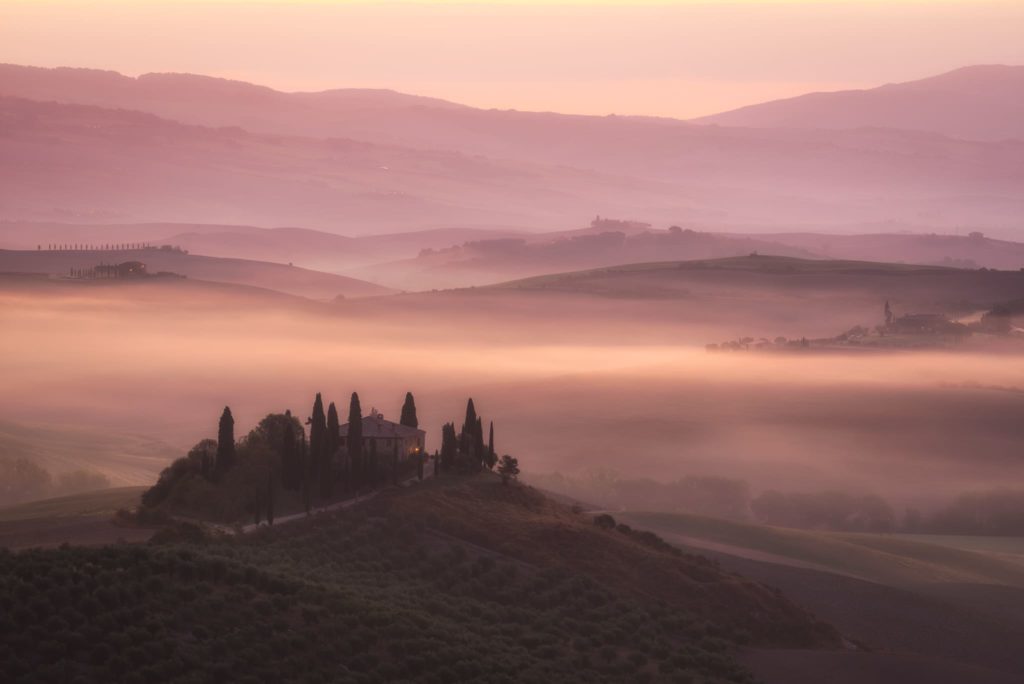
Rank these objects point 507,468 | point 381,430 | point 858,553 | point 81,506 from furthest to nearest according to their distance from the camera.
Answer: point 858,553
point 81,506
point 381,430
point 507,468

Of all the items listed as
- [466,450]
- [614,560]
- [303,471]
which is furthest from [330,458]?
[614,560]

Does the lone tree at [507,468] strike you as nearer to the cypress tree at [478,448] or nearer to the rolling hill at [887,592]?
the cypress tree at [478,448]

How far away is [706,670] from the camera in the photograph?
81500mm

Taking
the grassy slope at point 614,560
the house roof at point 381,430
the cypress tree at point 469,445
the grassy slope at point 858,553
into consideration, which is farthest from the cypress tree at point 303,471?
the grassy slope at point 858,553

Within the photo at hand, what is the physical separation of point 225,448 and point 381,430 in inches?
492

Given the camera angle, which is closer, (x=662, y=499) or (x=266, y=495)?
(x=266, y=495)

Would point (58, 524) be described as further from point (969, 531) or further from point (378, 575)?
point (969, 531)

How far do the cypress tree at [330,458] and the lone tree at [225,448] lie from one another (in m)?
5.70

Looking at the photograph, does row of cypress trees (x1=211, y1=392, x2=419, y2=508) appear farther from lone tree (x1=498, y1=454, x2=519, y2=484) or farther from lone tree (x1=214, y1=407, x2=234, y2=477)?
lone tree (x1=498, y1=454, x2=519, y2=484)

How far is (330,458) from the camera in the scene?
98125mm

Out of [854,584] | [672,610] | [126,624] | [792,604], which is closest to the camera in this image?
[126,624]

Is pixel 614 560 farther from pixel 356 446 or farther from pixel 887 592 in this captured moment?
pixel 887 592

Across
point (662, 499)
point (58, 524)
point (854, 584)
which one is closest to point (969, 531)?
point (662, 499)

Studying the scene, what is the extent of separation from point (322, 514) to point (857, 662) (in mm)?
31395
